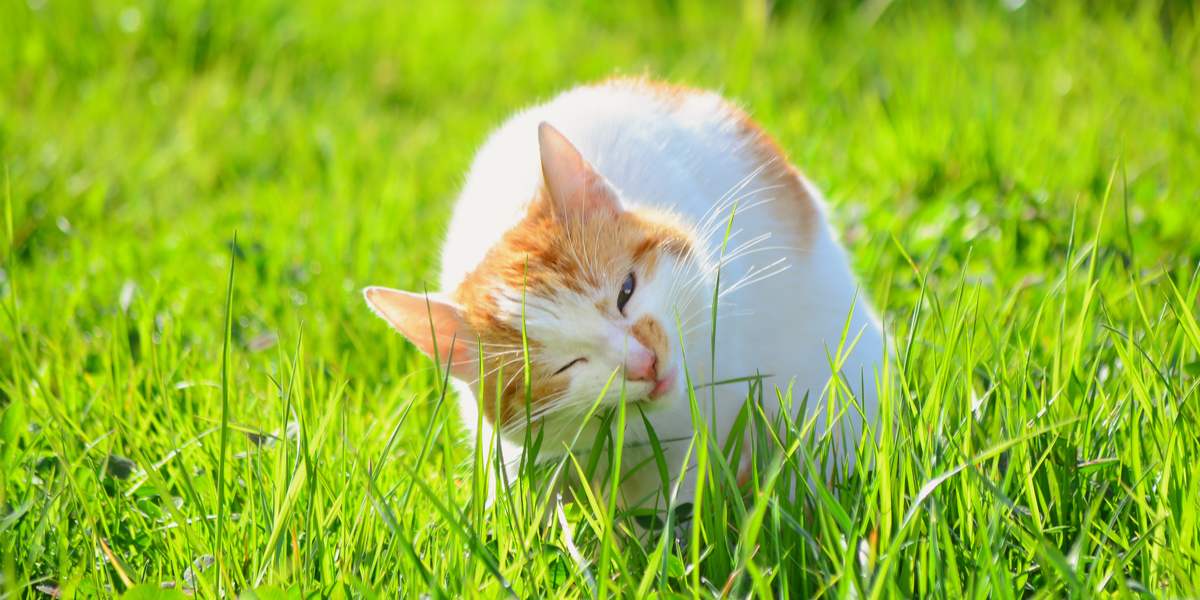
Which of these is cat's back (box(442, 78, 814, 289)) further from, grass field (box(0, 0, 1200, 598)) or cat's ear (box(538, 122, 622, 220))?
grass field (box(0, 0, 1200, 598))

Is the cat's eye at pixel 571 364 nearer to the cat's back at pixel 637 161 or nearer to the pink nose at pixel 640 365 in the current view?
the pink nose at pixel 640 365

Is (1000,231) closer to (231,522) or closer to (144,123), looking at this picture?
(231,522)

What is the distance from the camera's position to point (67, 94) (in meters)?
4.37

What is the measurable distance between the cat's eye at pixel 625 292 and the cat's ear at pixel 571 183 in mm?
139

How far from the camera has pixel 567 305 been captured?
5.82ft

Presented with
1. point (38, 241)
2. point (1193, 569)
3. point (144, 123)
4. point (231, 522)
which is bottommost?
point (1193, 569)

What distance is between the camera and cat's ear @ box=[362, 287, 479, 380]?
1757 millimetres

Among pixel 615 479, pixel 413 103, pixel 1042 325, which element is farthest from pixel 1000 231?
pixel 413 103

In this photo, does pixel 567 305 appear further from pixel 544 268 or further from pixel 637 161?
pixel 637 161

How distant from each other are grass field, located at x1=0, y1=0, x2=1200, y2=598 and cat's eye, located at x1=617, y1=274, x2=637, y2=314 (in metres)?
0.31

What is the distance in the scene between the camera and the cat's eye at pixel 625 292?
181cm

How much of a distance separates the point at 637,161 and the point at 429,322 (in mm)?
586

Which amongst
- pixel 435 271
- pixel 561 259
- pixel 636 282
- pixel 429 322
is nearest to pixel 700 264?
pixel 636 282

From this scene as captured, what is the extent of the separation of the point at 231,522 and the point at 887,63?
3.30 m
